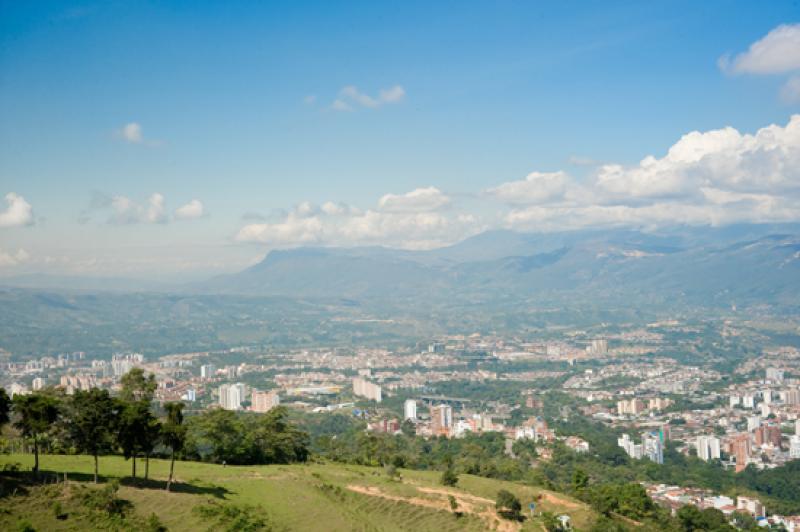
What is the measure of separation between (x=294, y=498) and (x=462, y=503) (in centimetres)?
645

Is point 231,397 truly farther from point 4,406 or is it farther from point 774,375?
point 774,375

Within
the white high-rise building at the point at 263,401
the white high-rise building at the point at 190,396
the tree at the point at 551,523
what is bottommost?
the white high-rise building at the point at 263,401

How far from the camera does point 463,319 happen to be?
17462cm

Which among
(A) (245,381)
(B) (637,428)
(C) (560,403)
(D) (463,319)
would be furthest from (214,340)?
(B) (637,428)

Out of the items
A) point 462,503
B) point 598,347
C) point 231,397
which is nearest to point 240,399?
point 231,397

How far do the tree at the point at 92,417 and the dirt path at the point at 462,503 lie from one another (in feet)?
30.0

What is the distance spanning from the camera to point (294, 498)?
22.3m

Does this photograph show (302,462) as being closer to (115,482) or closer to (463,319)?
(115,482)

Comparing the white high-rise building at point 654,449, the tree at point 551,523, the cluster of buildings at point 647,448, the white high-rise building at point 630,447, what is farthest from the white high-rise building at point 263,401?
the tree at point 551,523

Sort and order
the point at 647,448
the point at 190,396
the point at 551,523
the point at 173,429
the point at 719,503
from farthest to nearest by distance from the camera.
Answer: the point at 190,396 → the point at 647,448 → the point at 719,503 → the point at 551,523 → the point at 173,429

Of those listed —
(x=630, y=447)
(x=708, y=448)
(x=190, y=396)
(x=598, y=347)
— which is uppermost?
(x=190, y=396)

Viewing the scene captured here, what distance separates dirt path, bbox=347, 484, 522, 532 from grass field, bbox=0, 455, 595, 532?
0.04 metres

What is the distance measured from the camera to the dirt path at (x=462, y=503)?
77.6 ft

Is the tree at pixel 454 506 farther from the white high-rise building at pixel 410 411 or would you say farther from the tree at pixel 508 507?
the white high-rise building at pixel 410 411
